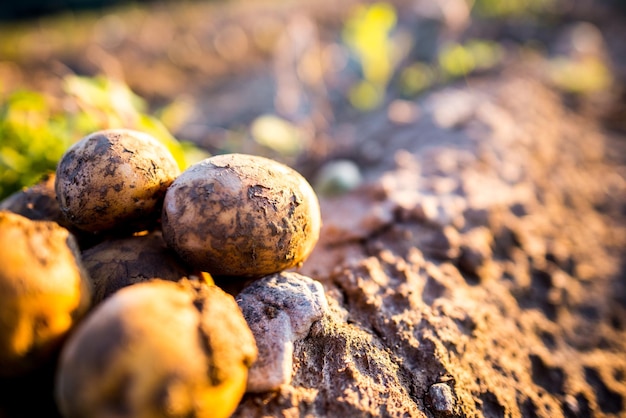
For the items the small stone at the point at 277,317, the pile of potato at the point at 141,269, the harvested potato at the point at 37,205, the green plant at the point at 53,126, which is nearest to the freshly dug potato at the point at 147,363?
the pile of potato at the point at 141,269

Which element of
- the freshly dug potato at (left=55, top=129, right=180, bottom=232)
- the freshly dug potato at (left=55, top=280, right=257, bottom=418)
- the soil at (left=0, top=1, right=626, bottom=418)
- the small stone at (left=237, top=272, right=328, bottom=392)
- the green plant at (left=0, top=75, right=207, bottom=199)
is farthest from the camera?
the green plant at (left=0, top=75, right=207, bottom=199)

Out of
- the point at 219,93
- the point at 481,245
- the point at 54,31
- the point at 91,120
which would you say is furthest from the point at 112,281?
the point at 54,31

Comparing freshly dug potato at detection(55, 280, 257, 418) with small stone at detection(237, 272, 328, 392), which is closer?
freshly dug potato at detection(55, 280, 257, 418)

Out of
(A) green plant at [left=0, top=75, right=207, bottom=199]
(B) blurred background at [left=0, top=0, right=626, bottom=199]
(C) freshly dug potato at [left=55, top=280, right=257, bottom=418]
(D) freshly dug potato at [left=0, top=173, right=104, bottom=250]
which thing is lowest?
(B) blurred background at [left=0, top=0, right=626, bottom=199]

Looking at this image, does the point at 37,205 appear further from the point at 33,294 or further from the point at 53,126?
the point at 53,126

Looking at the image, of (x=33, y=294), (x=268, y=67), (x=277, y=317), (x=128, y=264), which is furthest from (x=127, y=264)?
(x=268, y=67)

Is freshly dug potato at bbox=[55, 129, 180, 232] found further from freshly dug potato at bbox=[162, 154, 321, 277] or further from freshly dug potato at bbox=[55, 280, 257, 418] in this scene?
freshly dug potato at bbox=[55, 280, 257, 418]

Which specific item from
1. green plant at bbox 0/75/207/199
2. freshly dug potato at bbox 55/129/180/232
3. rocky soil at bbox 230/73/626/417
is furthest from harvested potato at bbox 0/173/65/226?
rocky soil at bbox 230/73/626/417
